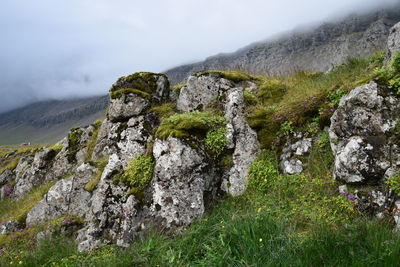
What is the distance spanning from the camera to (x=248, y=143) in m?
8.71

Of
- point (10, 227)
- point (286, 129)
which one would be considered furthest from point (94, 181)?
point (286, 129)

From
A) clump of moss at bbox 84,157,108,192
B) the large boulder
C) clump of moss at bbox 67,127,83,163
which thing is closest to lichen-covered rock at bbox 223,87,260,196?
the large boulder

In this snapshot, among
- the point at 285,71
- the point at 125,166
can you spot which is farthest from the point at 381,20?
the point at 125,166

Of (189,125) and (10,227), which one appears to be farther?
(10,227)

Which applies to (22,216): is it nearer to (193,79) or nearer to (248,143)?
(193,79)

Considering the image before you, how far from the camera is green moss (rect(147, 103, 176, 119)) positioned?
11.9m

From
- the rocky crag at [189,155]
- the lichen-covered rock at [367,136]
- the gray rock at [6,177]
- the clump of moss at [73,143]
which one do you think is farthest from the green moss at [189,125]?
the gray rock at [6,177]

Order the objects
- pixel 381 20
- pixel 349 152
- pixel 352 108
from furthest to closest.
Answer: pixel 381 20 < pixel 352 108 < pixel 349 152

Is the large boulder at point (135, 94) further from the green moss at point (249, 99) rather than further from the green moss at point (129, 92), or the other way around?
the green moss at point (249, 99)

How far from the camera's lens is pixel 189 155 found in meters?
8.21

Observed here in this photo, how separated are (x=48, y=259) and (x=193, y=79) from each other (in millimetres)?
9038

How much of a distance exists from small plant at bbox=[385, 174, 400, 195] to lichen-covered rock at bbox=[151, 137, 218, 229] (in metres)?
4.63

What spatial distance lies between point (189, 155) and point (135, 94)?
6064 millimetres

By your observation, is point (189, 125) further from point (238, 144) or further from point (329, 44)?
point (329, 44)
